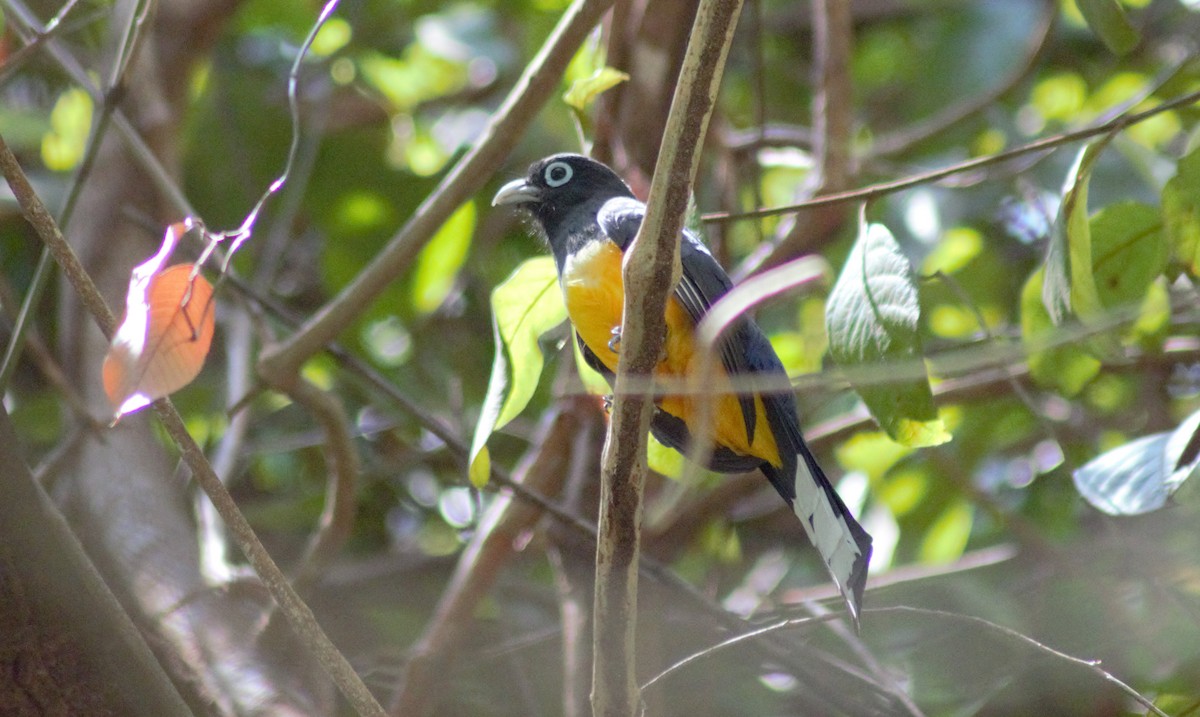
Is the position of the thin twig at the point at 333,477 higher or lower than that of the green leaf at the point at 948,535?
higher

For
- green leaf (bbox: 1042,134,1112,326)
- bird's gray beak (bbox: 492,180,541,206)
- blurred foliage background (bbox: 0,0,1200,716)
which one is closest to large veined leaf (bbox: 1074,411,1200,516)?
blurred foliage background (bbox: 0,0,1200,716)

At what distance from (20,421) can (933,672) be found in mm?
3318

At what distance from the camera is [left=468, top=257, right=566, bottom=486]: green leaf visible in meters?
2.52

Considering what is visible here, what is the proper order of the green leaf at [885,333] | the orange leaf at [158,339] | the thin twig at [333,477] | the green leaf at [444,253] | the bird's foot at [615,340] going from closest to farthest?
the orange leaf at [158,339], the green leaf at [885,333], the bird's foot at [615,340], the thin twig at [333,477], the green leaf at [444,253]

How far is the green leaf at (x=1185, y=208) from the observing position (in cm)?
266

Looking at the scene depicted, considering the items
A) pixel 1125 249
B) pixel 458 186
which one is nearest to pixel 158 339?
pixel 458 186

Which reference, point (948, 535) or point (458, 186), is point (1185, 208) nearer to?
point (458, 186)

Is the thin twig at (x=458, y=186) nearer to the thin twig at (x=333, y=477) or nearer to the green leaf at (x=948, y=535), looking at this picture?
the thin twig at (x=333, y=477)

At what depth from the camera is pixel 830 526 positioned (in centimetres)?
276

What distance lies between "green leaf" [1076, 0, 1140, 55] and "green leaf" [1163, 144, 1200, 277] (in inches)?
11.5

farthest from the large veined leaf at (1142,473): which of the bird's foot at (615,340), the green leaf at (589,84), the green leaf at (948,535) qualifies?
the green leaf at (948,535)

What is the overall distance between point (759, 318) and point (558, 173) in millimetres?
1372

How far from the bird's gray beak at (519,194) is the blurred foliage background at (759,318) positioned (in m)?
0.21

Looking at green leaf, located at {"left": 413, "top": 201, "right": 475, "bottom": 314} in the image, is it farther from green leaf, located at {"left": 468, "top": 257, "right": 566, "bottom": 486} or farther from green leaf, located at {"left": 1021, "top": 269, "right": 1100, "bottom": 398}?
green leaf, located at {"left": 1021, "top": 269, "right": 1100, "bottom": 398}
